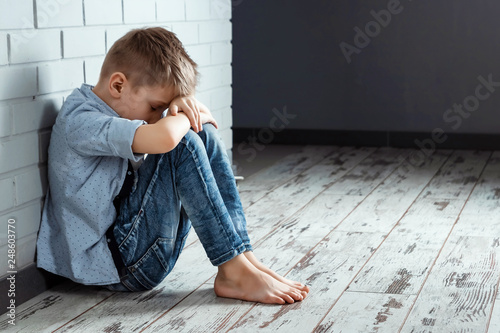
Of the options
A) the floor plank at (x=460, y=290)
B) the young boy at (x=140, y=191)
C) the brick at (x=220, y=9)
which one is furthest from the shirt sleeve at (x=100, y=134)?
the brick at (x=220, y=9)

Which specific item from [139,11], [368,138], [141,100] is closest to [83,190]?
[141,100]

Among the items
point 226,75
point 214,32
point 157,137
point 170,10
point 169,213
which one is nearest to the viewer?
point 157,137

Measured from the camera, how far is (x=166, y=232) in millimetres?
1576

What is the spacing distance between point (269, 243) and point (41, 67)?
0.79 m

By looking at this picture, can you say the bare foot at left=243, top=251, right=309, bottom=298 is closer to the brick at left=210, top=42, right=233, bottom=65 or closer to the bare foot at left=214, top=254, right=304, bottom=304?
the bare foot at left=214, top=254, right=304, bottom=304

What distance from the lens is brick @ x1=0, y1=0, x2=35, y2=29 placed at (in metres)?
1.48

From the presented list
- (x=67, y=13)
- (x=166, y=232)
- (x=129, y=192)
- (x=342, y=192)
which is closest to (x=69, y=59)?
(x=67, y=13)

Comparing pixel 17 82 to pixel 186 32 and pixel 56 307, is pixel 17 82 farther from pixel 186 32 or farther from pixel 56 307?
pixel 186 32

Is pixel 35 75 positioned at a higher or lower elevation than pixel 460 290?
higher

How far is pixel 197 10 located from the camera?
2549 millimetres

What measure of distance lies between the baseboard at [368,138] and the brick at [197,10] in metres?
1.31

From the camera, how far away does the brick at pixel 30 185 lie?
5.18 feet

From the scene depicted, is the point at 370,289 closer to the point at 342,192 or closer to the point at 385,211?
the point at 385,211

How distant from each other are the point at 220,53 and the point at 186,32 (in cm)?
32
